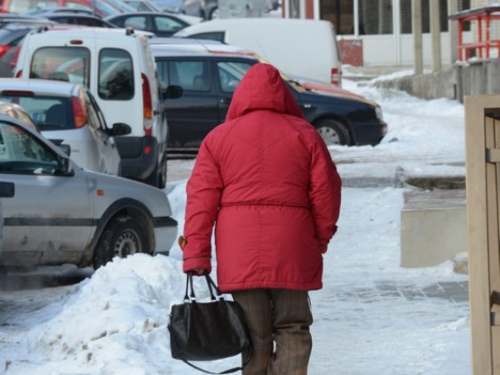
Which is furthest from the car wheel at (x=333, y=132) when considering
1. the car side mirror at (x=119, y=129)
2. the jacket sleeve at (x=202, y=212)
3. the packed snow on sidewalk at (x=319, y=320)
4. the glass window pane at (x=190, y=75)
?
the jacket sleeve at (x=202, y=212)

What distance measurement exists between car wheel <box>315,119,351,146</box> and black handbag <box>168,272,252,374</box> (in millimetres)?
15385

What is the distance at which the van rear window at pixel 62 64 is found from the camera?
56.0 ft

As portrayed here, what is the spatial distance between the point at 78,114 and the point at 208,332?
8123 millimetres

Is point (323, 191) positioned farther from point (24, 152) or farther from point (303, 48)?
point (303, 48)

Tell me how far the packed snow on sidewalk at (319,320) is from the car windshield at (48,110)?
5.46 ft

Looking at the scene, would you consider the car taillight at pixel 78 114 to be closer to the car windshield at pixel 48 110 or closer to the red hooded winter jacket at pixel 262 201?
the car windshield at pixel 48 110

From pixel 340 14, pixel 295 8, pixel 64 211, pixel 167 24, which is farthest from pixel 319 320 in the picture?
pixel 295 8

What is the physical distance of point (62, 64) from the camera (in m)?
17.1

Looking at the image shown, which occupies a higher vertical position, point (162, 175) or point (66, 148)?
point (66, 148)

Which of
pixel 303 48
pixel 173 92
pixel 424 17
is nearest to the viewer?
pixel 173 92

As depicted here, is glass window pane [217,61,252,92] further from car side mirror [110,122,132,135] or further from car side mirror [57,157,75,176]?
car side mirror [57,157,75,176]

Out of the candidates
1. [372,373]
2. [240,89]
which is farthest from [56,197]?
[240,89]

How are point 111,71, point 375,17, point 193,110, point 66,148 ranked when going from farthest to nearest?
point 375,17, point 193,110, point 111,71, point 66,148

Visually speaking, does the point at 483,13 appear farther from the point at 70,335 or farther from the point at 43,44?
the point at 70,335
